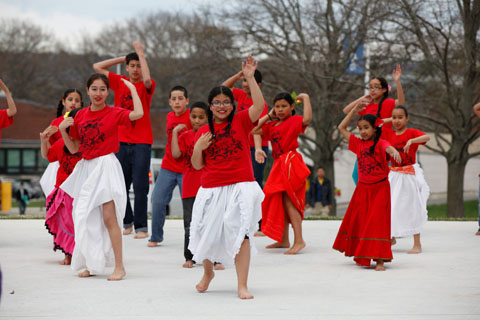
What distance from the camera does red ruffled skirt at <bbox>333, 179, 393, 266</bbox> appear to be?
7.75m

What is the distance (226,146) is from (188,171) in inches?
73.7

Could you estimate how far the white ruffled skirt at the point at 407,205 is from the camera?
912cm

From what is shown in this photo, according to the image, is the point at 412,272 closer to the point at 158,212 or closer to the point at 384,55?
the point at 158,212

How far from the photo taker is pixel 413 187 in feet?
30.6

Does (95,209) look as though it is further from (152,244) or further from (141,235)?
(141,235)

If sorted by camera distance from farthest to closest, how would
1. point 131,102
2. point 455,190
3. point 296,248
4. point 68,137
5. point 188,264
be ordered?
point 455,190 < point 131,102 < point 296,248 < point 188,264 < point 68,137

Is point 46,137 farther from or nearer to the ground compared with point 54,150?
farther from the ground

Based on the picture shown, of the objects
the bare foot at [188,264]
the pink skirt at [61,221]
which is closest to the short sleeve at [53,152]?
the pink skirt at [61,221]

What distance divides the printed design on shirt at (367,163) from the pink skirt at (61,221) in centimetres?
302

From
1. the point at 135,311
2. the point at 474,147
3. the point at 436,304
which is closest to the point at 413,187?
the point at 436,304

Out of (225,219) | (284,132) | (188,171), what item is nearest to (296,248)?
(284,132)

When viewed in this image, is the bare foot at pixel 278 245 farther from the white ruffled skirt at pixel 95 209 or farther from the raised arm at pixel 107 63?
the raised arm at pixel 107 63

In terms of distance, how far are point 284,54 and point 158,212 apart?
15.0 meters

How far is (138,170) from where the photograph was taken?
1005 cm
